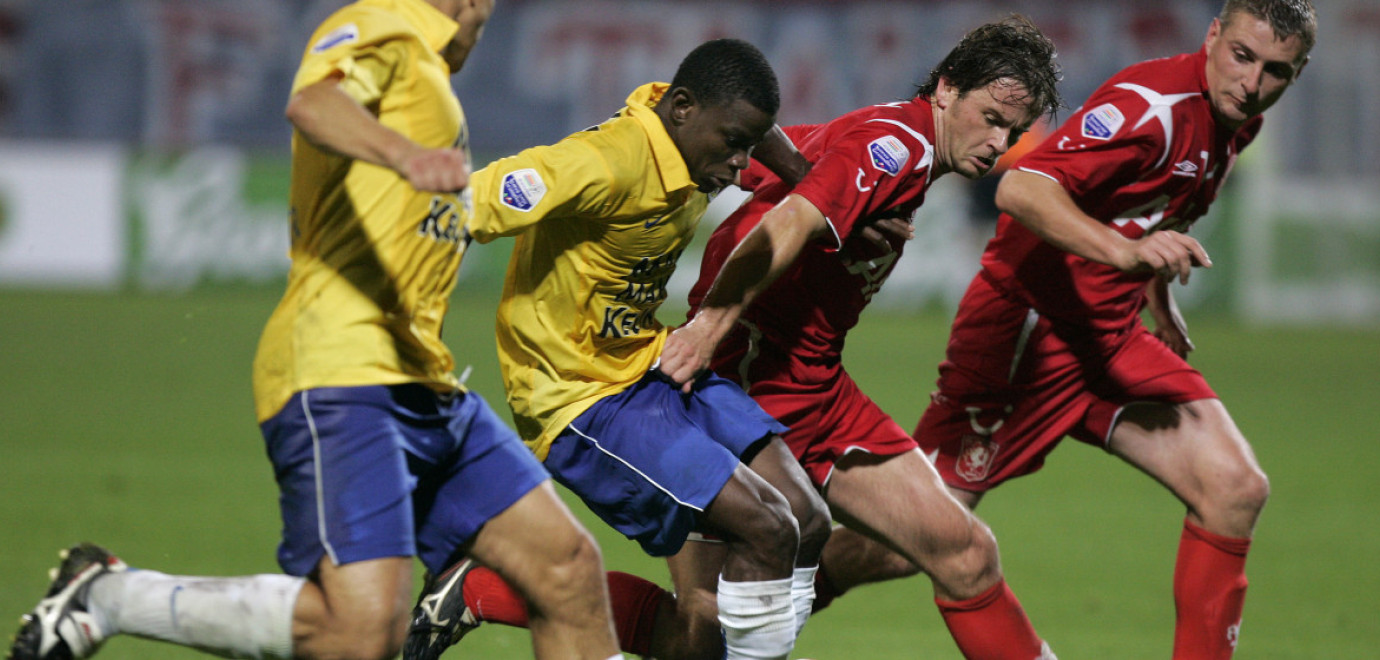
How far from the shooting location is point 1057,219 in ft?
13.6

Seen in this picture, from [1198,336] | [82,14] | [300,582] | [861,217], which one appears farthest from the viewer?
[82,14]

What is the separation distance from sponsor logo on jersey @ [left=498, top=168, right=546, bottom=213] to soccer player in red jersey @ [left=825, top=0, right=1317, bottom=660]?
1.43 m

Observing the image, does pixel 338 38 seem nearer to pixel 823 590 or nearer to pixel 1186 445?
pixel 823 590

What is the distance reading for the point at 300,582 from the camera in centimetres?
317

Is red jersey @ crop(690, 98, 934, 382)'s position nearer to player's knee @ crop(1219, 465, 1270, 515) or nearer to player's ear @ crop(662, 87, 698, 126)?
player's ear @ crop(662, 87, 698, 126)

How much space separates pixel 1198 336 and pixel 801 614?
43.6 ft

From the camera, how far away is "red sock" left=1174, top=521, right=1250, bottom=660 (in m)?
4.42

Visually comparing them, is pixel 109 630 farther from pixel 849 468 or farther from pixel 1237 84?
pixel 1237 84

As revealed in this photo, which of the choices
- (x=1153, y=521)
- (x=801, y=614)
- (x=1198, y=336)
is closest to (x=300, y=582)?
(x=801, y=614)

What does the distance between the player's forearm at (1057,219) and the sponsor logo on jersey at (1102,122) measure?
0.24 meters

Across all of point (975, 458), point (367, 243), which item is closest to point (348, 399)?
point (367, 243)

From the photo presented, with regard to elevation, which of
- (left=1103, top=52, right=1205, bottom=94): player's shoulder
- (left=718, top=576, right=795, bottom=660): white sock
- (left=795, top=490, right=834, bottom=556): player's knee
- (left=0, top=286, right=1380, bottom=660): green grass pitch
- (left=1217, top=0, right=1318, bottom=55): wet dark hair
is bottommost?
(left=0, top=286, right=1380, bottom=660): green grass pitch

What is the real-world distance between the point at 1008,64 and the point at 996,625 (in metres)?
1.56

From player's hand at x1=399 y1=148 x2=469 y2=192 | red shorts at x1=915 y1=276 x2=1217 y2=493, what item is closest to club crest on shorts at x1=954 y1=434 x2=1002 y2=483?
red shorts at x1=915 y1=276 x2=1217 y2=493
